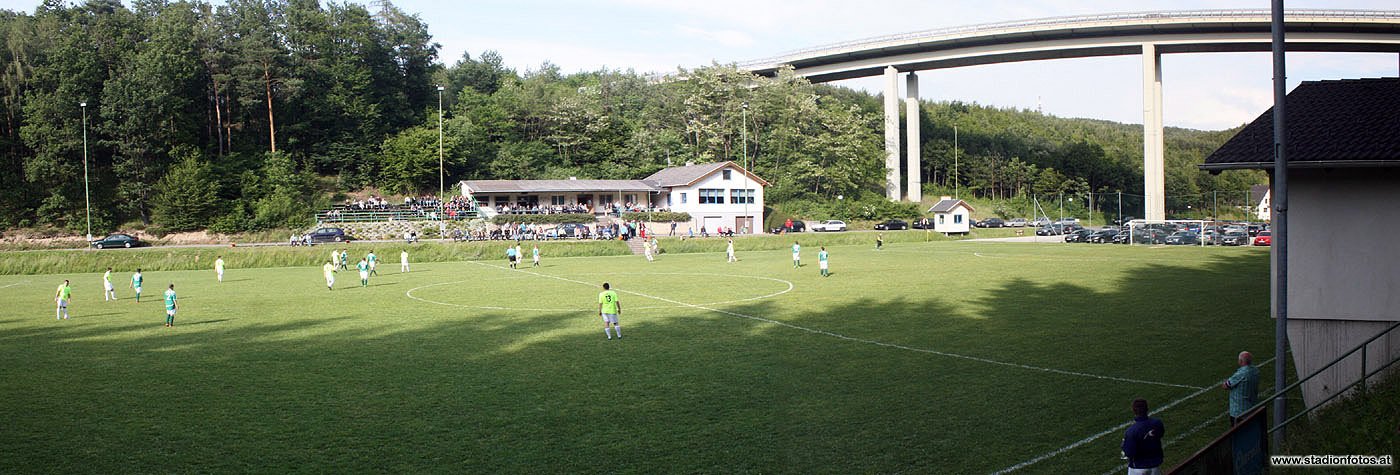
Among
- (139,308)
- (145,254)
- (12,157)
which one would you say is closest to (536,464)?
(139,308)

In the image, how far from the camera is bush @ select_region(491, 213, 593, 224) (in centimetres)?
7400

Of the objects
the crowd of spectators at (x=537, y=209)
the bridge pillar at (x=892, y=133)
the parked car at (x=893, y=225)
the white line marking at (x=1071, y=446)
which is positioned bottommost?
the white line marking at (x=1071, y=446)

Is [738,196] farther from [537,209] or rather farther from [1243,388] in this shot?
[1243,388]

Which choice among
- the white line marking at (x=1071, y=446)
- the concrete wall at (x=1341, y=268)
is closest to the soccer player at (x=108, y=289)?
the white line marking at (x=1071, y=446)

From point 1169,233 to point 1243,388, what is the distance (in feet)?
193

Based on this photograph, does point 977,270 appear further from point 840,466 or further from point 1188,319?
point 840,466

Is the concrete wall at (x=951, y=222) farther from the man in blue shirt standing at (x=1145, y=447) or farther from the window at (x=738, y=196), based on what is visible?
the man in blue shirt standing at (x=1145, y=447)

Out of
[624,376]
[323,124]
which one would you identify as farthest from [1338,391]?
[323,124]

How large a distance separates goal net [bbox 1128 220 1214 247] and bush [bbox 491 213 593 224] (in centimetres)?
4343

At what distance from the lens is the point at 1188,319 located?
79.9 ft

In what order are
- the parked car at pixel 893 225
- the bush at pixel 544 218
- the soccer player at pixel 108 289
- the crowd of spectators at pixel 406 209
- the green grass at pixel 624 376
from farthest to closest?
the parked car at pixel 893 225, the bush at pixel 544 218, the crowd of spectators at pixel 406 209, the soccer player at pixel 108 289, the green grass at pixel 624 376

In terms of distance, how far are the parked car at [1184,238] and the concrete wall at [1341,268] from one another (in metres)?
52.4

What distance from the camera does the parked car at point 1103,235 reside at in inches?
2699

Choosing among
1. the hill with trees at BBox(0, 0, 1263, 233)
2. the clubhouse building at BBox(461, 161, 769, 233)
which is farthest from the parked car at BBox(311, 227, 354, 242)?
the clubhouse building at BBox(461, 161, 769, 233)
